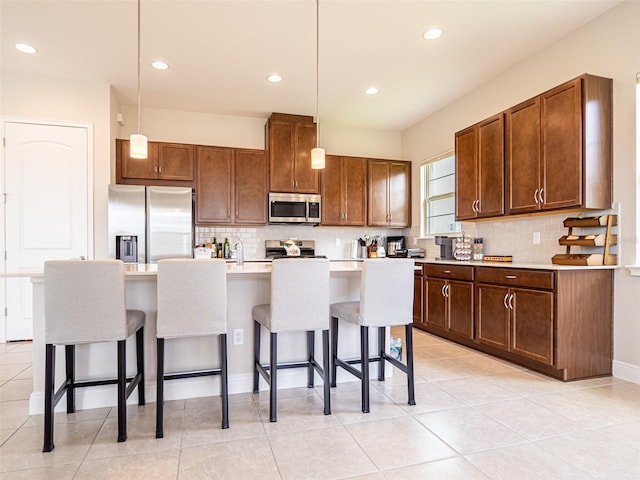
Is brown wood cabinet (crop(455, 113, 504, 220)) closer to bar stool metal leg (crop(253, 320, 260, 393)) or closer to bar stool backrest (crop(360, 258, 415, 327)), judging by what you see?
bar stool backrest (crop(360, 258, 415, 327))

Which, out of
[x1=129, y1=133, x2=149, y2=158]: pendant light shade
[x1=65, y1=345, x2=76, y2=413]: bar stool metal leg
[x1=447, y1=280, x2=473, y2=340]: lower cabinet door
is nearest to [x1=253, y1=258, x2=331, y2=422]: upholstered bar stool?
[x1=65, y1=345, x2=76, y2=413]: bar stool metal leg

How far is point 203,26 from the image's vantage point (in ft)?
10.1

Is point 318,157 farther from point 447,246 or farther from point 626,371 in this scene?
point 626,371

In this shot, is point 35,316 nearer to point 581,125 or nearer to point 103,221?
point 103,221

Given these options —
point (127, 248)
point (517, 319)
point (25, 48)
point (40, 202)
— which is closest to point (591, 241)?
point (517, 319)

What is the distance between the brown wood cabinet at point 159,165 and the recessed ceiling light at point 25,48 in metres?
1.19

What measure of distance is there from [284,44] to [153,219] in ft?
7.76

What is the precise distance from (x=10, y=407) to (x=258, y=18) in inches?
130

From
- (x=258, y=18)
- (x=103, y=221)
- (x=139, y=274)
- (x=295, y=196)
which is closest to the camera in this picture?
(x=139, y=274)

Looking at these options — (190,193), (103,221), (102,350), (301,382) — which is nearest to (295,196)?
(190,193)

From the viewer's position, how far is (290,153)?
5.01 m

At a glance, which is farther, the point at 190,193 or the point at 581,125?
the point at 190,193

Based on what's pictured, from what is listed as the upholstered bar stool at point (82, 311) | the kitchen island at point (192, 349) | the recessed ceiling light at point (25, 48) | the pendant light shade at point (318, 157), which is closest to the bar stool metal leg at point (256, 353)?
the kitchen island at point (192, 349)

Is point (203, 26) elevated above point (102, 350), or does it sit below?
above
